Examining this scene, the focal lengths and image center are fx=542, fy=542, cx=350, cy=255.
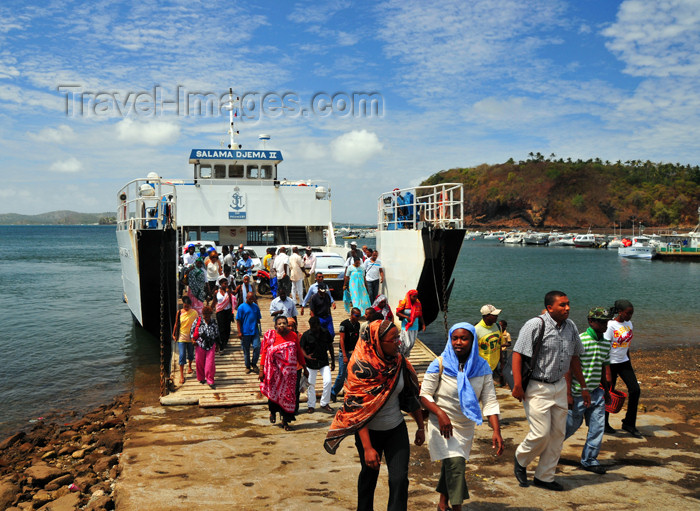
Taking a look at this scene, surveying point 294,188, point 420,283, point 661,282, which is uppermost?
point 294,188

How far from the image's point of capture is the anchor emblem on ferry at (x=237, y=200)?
2019cm

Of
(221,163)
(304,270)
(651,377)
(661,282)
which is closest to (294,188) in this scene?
(221,163)

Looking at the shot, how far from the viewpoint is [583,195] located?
13262cm

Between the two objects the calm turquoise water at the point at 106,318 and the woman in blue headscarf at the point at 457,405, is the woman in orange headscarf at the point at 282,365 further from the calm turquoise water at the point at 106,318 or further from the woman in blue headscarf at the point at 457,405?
the calm turquoise water at the point at 106,318

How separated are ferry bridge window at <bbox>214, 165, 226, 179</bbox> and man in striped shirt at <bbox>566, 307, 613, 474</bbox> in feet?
60.7

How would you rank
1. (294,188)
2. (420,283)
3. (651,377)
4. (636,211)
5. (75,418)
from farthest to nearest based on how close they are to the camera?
(636,211) < (294,188) < (420,283) < (651,377) < (75,418)

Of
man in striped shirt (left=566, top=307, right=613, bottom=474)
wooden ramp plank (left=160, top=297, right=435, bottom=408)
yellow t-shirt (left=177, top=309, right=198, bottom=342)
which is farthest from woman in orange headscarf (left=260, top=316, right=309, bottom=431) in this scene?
man in striped shirt (left=566, top=307, right=613, bottom=474)

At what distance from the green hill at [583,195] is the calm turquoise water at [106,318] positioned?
86.6 m

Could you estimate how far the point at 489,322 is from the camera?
6.91 m

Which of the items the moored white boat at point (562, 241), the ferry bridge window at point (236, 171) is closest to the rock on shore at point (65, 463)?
the ferry bridge window at point (236, 171)

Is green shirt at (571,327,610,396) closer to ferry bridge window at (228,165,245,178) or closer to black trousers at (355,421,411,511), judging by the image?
black trousers at (355,421,411,511)

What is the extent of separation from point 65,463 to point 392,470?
5.62m

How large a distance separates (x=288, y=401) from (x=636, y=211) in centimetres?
13716

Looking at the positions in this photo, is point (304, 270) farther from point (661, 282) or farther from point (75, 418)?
point (661, 282)
